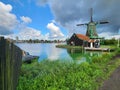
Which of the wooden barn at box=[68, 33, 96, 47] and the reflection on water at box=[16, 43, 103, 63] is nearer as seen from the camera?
the reflection on water at box=[16, 43, 103, 63]

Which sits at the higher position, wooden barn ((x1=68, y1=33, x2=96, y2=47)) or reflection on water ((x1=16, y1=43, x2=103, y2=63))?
wooden barn ((x1=68, y1=33, x2=96, y2=47))

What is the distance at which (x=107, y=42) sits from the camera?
81.7 m

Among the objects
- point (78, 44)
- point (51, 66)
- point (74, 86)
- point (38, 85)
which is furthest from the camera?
point (78, 44)

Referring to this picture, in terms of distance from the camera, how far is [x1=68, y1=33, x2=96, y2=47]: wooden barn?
63.4 meters

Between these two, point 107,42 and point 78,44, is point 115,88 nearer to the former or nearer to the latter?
point 78,44

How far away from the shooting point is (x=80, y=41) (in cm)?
6725

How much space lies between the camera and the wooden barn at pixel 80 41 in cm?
6337

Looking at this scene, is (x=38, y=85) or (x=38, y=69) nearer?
(x=38, y=85)

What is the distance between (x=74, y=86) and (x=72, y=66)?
3.98 meters

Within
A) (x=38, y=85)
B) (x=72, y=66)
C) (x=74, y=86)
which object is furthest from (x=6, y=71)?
(x=72, y=66)

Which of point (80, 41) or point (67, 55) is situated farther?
point (80, 41)

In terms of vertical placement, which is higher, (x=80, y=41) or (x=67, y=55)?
(x=80, y=41)

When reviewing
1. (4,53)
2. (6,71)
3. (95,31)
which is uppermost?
(95,31)

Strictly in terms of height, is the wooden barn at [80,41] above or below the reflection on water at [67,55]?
above
